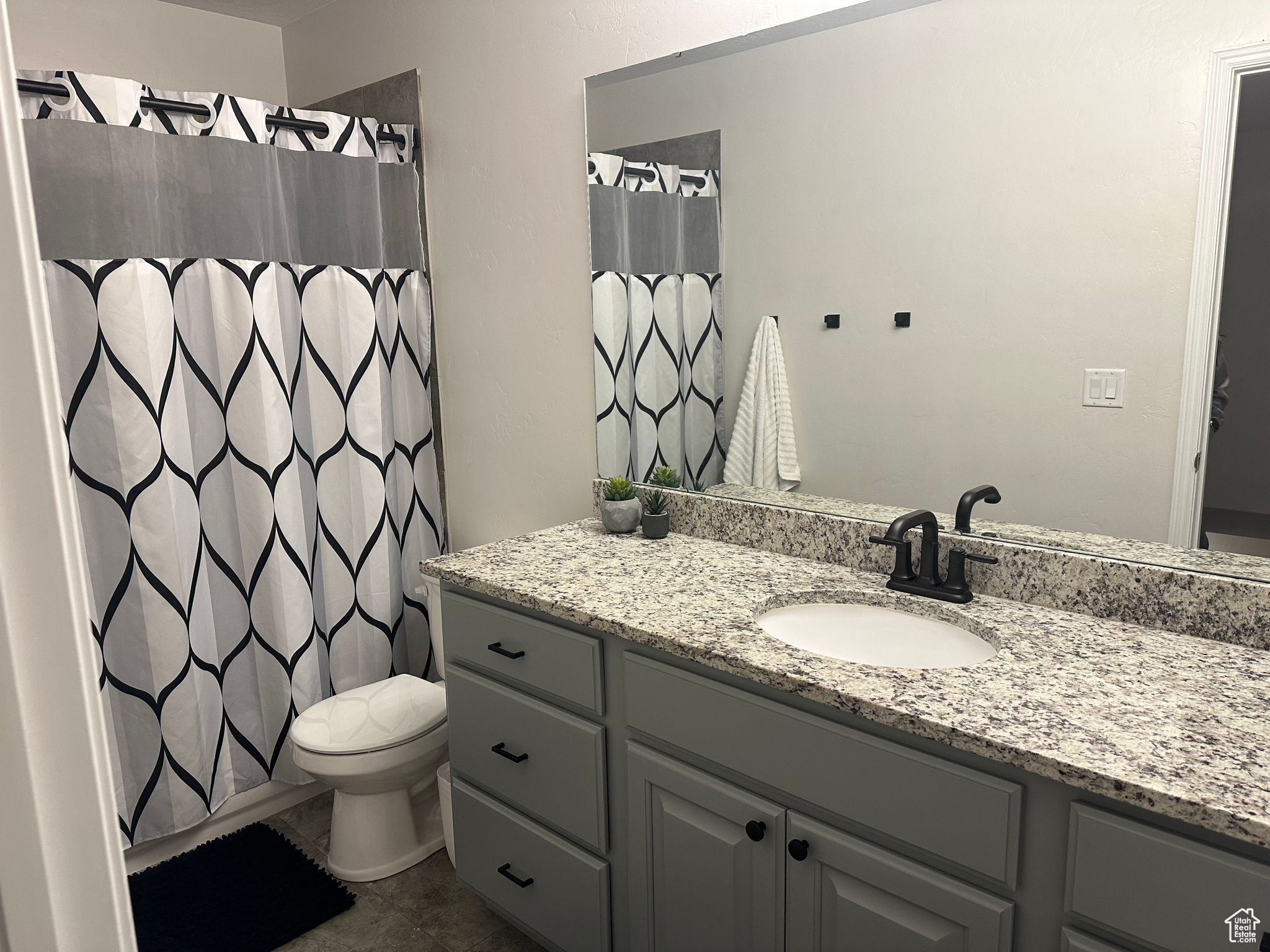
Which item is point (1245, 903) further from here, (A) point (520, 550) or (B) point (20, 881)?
(A) point (520, 550)

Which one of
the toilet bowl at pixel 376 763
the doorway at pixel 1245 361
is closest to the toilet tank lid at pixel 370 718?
the toilet bowl at pixel 376 763

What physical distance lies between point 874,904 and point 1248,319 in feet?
3.45

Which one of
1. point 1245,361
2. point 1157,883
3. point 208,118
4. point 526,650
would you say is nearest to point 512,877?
point 526,650

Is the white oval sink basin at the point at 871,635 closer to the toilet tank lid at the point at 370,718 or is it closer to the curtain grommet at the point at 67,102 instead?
the toilet tank lid at the point at 370,718

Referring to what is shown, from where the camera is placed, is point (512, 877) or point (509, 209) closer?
point (512, 877)

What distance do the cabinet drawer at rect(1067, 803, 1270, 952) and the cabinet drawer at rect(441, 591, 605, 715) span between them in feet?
2.71

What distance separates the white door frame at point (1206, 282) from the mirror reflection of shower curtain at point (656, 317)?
926 mm

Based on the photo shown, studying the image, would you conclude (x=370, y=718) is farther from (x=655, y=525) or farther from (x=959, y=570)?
(x=959, y=570)

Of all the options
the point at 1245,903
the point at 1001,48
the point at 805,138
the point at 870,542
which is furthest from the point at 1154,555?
the point at 805,138

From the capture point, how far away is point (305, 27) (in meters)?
2.88

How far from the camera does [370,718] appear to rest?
225cm

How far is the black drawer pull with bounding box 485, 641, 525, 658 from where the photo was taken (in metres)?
1.75

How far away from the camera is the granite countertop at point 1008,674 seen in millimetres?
1034

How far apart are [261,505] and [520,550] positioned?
0.84 metres
